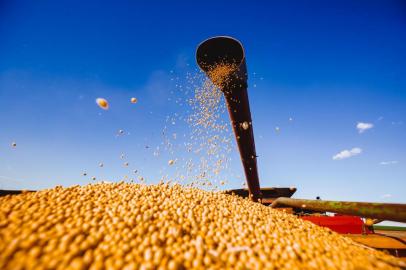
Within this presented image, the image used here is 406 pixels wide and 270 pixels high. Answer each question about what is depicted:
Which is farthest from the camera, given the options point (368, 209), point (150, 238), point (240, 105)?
point (240, 105)

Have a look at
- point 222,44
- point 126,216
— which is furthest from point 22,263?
point 222,44

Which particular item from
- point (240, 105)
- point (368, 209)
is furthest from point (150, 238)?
point (240, 105)

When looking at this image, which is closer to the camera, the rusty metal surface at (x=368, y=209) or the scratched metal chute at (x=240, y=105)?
the rusty metal surface at (x=368, y=209)

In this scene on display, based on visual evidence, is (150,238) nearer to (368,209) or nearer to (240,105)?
(368,209)

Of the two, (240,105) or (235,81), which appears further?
(240,105)

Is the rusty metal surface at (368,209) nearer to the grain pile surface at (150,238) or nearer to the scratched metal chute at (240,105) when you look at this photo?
the scratched metal chute at (240,105)

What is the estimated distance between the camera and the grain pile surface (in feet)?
4.03

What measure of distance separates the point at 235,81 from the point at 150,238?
1.73 m

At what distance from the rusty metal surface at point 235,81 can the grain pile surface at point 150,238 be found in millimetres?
1115

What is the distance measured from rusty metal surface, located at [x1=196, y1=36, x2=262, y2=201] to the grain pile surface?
1115 mm

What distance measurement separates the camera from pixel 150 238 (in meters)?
1.47

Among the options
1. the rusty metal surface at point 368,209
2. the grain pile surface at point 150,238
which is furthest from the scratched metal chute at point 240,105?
the grain pile surface at point 150,238

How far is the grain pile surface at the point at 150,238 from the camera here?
1229 millimetres

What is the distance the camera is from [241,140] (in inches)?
117
